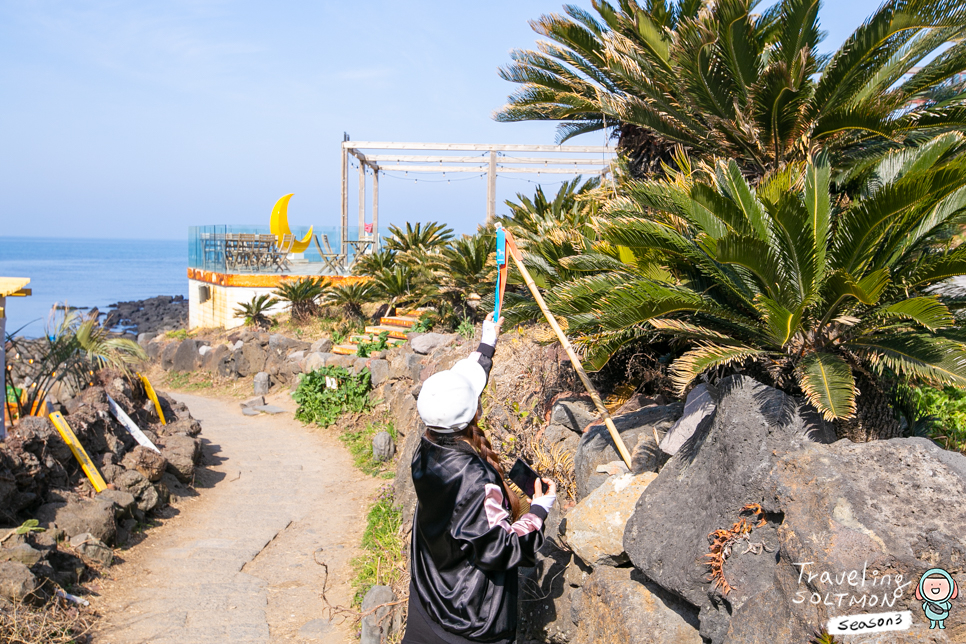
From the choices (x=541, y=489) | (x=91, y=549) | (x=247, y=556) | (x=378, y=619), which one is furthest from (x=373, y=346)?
(x=541, y=489)

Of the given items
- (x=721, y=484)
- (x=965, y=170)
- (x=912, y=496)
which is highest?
(x=965, y=170)

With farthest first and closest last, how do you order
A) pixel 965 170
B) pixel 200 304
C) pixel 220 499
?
pixel 200 304
pixel 220 499
pixel 965 170

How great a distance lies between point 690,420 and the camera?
158 inches

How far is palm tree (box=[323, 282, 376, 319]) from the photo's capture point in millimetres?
16656

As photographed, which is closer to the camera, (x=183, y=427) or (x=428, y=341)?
(x=183, y=427)

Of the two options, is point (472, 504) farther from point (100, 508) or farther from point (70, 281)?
point (70, 281)

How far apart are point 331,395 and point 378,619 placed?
282 inches

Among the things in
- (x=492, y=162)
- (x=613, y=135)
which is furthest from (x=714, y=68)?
(x=492, y=162)

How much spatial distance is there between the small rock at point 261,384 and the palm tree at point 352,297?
Result: 3.17 meters

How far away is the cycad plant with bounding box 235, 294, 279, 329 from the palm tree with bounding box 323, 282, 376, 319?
1.70m

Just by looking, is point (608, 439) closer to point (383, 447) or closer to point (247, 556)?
point (247, 556)

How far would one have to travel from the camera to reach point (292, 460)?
1001 centimetres

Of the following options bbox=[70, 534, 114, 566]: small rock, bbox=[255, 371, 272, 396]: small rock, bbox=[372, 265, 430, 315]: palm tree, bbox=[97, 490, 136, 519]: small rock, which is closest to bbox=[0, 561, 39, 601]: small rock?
bbox=[70, 534, 114, 566]: small rock

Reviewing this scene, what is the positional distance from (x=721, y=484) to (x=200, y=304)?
64.5 feet
